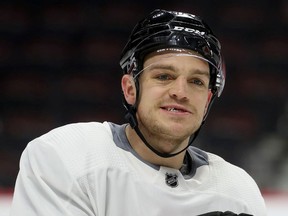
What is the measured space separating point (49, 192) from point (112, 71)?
1.62 meters

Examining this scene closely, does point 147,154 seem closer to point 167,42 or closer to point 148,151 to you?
point 148,151

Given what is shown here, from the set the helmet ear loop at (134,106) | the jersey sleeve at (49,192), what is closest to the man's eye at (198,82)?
the helmet ear loop at (134,106)

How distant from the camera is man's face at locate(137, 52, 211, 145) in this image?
1.41 m

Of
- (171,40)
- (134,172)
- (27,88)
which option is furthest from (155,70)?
(27,88)

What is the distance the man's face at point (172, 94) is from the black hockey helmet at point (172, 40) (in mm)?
19

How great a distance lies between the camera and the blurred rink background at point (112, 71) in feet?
9.09

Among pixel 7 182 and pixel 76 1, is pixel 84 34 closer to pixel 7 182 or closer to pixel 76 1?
pixel 76 1

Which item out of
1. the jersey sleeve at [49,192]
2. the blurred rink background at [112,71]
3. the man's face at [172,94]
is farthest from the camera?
the blurred rink background at [112,71]

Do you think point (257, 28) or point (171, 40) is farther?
point (257, 28)

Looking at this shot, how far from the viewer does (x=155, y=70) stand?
1.43 meters

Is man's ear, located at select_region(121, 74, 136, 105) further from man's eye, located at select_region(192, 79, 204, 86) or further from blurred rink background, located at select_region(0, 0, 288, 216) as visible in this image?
blurred rink background, located at select_region(0, 0, 288, 216)

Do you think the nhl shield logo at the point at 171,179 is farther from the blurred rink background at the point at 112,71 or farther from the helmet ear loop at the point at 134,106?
the blurred rink background at the point at 112,71

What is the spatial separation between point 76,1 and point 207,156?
1.47m

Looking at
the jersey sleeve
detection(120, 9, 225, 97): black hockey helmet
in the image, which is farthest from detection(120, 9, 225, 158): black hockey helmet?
the jersey sleeve
